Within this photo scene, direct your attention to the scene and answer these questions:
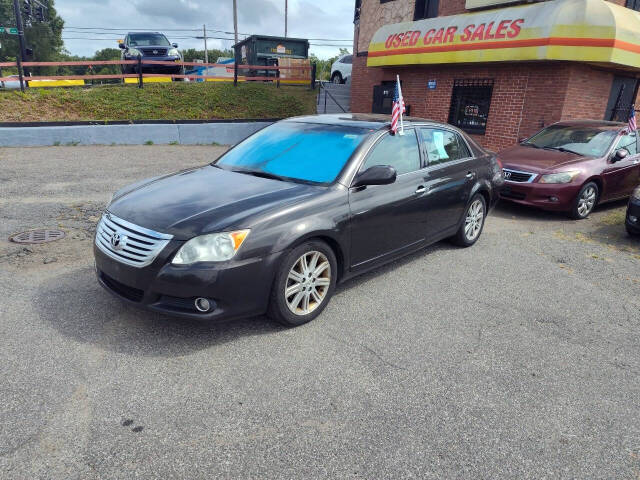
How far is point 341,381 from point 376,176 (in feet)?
5.74

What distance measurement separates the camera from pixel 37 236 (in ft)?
18.1

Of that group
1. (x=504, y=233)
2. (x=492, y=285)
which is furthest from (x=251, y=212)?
(x=504, y=233)

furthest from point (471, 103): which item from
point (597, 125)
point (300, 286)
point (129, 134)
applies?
point (300, 286)

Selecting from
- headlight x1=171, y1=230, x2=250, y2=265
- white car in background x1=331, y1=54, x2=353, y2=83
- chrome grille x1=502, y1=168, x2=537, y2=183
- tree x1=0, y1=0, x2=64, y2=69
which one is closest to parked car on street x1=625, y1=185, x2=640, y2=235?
chrome grille x1=502, y1=168, x2=537, y2=183

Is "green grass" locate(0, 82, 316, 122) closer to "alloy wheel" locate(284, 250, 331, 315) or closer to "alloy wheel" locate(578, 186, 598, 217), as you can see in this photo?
"alloy wheel" locate(578, 186, 598, 217)

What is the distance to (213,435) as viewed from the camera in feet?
8.20

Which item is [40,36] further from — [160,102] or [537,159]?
[537,159]

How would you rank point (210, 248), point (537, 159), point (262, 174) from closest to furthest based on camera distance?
point (210, 248) → point (262, 174) → point (537, 159)

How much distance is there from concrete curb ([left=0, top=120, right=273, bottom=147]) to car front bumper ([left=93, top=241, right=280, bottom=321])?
359 inches

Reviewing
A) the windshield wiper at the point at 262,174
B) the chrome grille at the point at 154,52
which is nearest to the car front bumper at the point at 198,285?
the windshield wiper at the point at 262,174

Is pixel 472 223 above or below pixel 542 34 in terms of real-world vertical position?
below

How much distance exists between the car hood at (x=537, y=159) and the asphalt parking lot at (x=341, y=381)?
2868 millimetres

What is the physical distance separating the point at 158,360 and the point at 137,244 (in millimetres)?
839

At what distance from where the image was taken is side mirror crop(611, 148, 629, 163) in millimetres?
7492
